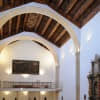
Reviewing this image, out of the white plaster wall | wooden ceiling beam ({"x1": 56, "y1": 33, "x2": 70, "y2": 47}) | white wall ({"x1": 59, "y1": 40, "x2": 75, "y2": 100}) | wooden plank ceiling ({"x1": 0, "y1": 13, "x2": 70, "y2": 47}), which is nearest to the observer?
Answer: wooden plank ceiling ({"x1": 0, "y1": 13, "x2": 70, "y2": 47})

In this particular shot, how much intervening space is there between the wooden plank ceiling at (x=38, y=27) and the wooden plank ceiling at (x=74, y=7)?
201 centimetres

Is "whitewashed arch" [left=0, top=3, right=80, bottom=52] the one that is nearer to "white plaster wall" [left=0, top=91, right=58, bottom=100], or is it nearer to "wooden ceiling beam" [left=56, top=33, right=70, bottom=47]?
"wooden ceiling beam" [left=56, top=33, right=70, bottom=47]

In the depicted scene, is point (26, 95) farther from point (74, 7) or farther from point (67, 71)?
point (74, 7)

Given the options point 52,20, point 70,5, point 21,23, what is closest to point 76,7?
point 70,5

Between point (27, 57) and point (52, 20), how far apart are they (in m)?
6.75

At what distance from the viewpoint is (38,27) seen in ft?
56.6

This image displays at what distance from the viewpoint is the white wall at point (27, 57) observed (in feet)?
66.7

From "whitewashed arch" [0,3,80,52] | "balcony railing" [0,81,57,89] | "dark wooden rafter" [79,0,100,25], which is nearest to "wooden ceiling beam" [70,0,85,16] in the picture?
"dark wooden rafter" [79,0,100,25]

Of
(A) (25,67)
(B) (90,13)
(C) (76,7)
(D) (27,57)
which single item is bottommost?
(A) (25,67)

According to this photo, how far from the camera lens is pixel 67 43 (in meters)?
16.7

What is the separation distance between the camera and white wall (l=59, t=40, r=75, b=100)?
49.5 feet

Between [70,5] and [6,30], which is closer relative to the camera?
[70,5]

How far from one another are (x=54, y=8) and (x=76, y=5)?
1.45 m

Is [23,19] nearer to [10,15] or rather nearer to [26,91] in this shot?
[10,15]
